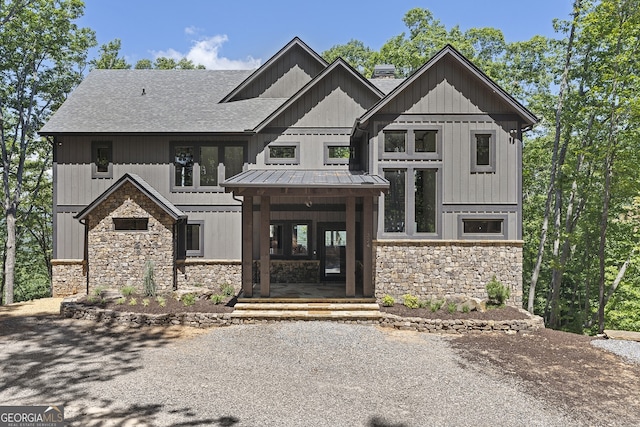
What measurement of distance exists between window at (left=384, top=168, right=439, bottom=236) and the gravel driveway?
4026 mm

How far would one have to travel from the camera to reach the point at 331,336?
974 cm

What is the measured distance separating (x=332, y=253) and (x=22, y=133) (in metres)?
19.1

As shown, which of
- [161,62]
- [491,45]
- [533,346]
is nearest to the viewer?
[533,346]

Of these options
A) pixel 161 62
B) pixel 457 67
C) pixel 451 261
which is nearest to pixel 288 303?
pixel 451 261

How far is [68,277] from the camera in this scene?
1527cm

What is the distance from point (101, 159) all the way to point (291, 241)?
9.15 meters

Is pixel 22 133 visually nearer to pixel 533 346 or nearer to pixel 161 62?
pixel 161 62

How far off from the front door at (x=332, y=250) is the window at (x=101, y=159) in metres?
9.63

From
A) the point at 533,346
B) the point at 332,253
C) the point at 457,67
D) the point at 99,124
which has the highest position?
the point at 457,67

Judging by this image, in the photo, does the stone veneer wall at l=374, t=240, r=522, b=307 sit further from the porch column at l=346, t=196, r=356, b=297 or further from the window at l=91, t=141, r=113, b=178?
the window at l=91, t=141, r=113, b=178

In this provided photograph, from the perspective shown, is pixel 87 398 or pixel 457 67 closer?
pixel 87 398

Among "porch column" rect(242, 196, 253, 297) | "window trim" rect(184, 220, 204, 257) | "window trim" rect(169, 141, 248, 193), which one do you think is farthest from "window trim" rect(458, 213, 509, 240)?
"window trim" rect(184, 220, 204, 257)

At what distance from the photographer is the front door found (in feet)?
51.8

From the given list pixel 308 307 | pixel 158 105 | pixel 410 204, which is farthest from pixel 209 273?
pixel 410 204
